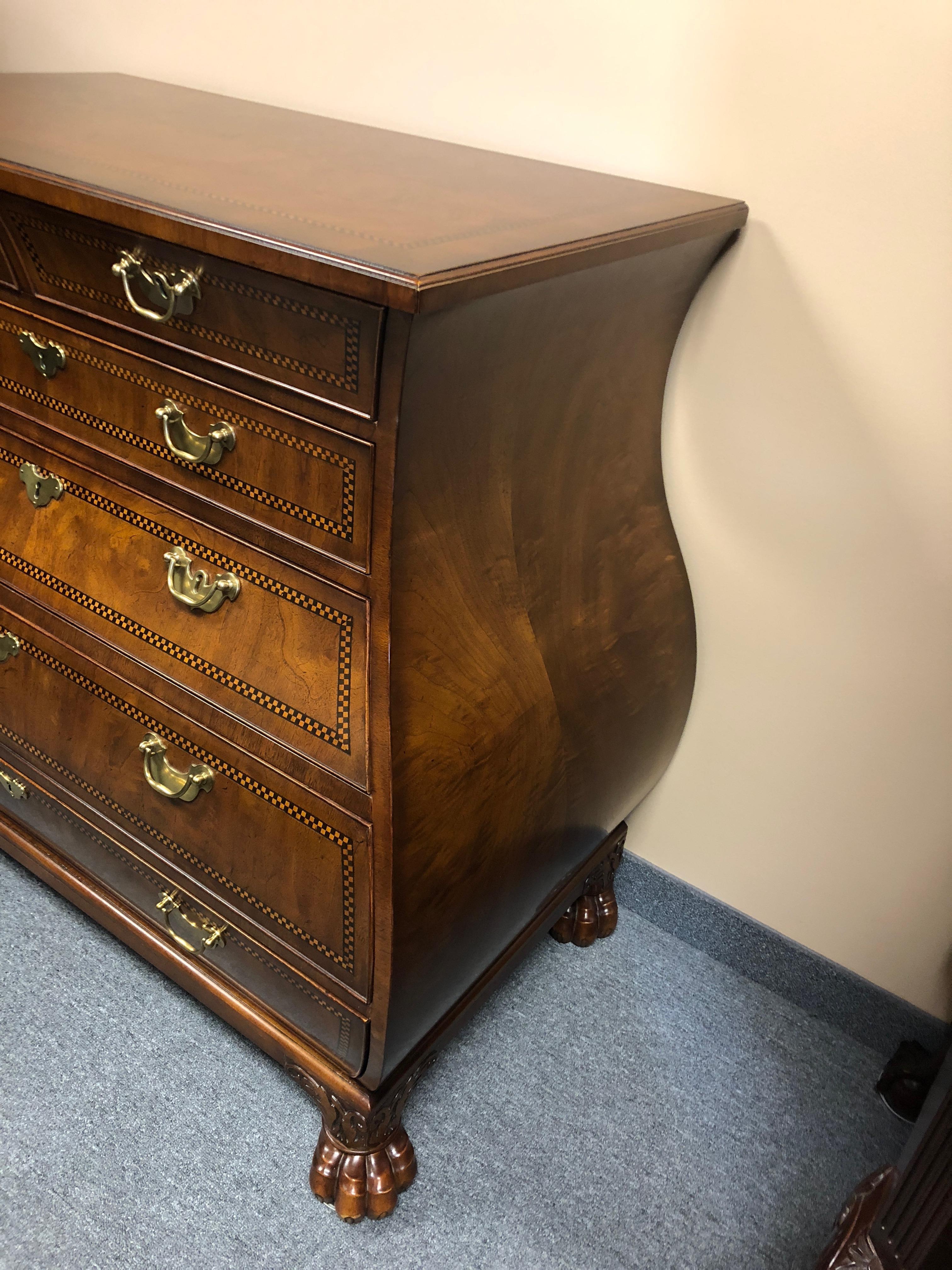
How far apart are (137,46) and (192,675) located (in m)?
1.05

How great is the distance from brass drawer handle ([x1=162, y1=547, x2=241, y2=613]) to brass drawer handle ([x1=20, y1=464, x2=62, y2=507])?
194 mm

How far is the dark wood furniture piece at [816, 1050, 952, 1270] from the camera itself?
75 centimetres

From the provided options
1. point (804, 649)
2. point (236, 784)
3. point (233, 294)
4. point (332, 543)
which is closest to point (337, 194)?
point (233, 294)

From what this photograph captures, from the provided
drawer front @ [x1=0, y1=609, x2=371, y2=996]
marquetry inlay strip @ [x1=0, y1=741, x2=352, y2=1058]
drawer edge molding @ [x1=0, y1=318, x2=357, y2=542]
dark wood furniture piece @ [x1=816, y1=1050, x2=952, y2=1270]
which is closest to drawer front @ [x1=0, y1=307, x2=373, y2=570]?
drawer edge molding @ [x1=0, y1=318, x2=357, y2=542]

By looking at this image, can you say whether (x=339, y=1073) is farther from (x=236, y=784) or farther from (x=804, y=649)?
(x=804, y=649)

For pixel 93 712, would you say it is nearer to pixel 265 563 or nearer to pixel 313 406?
pixel 265 563

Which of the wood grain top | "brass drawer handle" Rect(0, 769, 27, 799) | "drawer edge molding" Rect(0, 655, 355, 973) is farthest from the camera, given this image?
"brass drawer handle" Rect(0, 769, 27, 799)

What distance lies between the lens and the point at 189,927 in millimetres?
1148

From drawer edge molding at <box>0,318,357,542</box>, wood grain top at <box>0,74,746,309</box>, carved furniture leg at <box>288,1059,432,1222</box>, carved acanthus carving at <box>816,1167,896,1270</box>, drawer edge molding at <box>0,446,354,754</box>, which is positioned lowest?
carved furniture leg at <box>288,1059,432,1222</box>

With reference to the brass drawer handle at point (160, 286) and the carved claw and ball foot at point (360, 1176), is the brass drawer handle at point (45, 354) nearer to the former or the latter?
the brass drawer handle at point (160, 286)

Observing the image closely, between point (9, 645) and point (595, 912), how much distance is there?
2.95ft

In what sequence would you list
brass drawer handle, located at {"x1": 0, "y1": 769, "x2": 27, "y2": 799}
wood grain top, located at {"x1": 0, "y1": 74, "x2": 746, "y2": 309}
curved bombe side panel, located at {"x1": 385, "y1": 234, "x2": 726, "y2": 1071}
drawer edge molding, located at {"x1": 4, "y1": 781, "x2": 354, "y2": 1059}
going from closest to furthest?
1. wood grain top, located at {"x1": 0, "y1": 74, "x2": 746, "y2": 309}
2. curved bombe side panel, located at {"x1": 385, "y1": 234, "x2": 726, "y2": 1071}
3. drawer edge molding, located at {"x1": 4, "y1": 781, "x2": 354, "y2": 1059}
4. brass drawer handle, located at {"x1": 0, "y1": 769, "x2": 27, "y2": 799}

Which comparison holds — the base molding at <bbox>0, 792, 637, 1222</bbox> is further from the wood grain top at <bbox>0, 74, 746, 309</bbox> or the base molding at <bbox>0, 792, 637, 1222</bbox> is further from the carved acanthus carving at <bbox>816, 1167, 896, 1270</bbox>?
the wood grain top at <bbox>0, 74, 746, 309</bbox>

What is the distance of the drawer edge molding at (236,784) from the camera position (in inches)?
35.9
